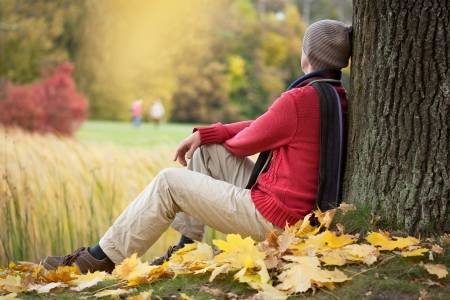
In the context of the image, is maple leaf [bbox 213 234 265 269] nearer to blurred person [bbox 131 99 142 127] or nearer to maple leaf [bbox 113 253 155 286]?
maple leaf [bbox 113 253 155 286]

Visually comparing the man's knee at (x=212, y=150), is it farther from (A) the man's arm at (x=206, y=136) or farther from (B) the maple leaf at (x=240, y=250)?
(B) the maple leaf at (x=240, y=250)

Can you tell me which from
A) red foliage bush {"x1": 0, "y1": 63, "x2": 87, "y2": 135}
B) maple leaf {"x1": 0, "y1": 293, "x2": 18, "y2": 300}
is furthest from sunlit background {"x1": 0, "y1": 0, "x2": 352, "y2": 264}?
maple leaf {"x1": 0, "y1": 293, "x2": 18, "y2": 300}

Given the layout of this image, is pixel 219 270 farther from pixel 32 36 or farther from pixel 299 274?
pixel 32 36

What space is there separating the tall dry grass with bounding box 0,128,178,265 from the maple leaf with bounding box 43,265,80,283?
127cm

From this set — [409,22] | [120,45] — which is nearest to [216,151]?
[409,22]

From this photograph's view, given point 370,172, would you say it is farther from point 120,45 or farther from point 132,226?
point 120,45

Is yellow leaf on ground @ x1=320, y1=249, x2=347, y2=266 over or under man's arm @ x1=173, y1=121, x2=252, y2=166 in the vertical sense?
under

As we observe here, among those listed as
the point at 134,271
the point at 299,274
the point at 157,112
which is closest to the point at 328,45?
the point at 299,274

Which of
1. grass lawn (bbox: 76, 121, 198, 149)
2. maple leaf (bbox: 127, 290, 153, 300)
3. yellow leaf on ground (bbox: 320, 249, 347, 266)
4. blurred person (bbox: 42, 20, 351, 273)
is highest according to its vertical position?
blurred person (bbox: 42, 20, 351, 273)

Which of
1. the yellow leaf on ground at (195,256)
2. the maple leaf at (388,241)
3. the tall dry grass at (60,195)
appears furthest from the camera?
the tall dry grass at (60,195)

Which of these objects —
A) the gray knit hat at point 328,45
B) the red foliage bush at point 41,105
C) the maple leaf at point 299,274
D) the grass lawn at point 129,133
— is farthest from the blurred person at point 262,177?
the grass lawn at point 129,133

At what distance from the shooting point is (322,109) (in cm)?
322

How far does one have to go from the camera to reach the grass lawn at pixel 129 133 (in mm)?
20564

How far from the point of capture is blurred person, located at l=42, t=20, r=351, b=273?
3.23 metres
